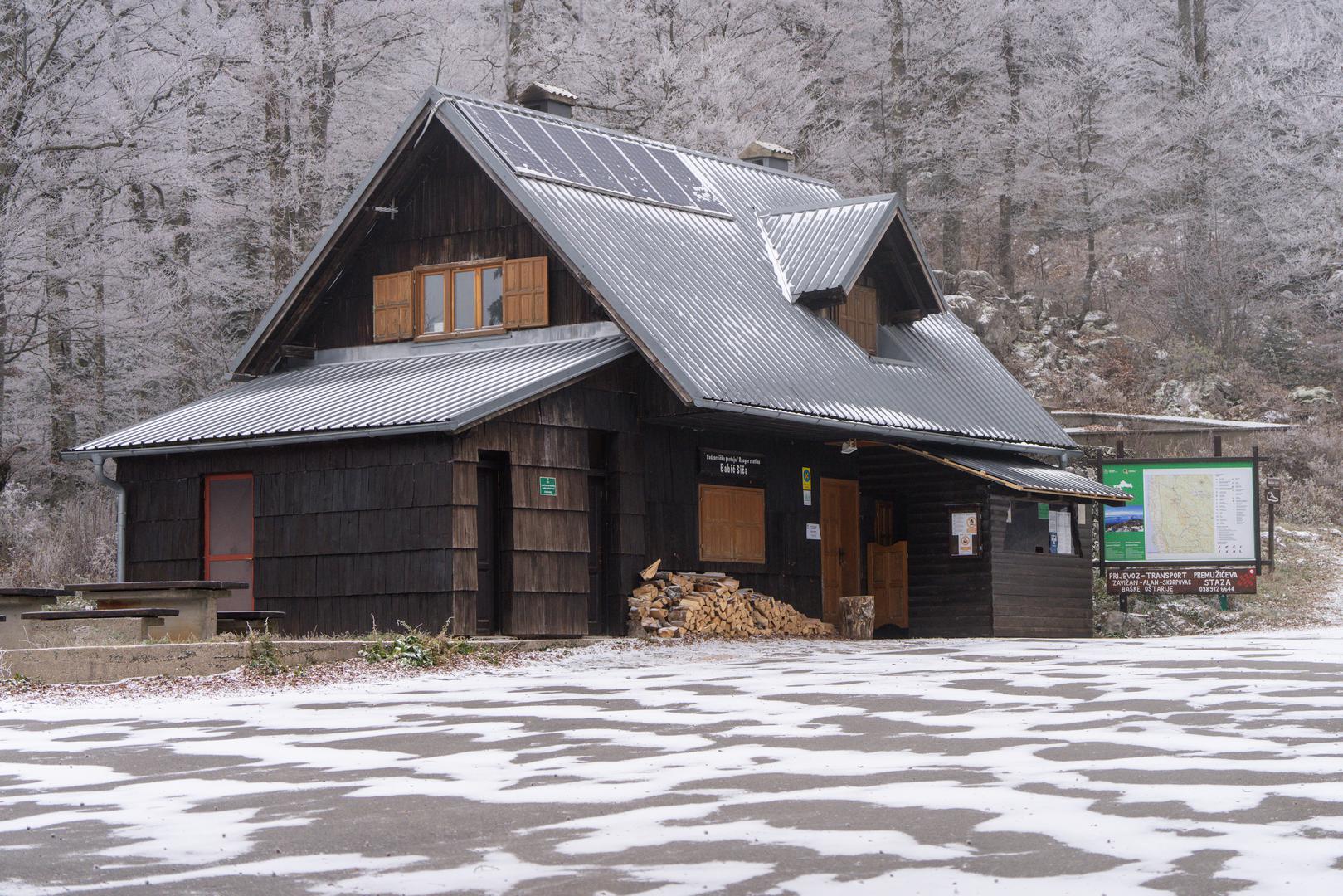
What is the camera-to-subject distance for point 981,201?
160 feet

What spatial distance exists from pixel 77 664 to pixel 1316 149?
126 ft

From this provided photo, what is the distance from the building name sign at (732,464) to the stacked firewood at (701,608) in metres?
1.38

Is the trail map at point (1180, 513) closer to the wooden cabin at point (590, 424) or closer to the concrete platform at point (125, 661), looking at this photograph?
the wooden cabin at point (590, 424)

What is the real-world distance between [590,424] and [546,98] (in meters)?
7.47

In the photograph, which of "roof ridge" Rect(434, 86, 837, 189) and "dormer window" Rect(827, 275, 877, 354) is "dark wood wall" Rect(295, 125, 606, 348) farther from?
"dormer window" Rect(827, 275, 877, 354)

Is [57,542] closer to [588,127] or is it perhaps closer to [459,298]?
[459,298]

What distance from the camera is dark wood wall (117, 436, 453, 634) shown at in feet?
65.5

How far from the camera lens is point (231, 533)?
75.0 feet

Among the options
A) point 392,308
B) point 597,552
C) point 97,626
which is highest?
point 392,308

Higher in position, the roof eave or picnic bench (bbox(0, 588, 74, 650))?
the roof eave

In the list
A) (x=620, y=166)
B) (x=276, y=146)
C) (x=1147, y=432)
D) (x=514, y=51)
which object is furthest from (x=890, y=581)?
(x=514, y=51)

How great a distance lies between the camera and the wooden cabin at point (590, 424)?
20.5 meters

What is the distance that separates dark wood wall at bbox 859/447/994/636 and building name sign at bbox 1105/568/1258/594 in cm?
367

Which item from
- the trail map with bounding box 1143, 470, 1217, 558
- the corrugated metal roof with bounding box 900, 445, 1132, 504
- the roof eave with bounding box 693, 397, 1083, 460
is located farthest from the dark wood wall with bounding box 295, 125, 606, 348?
the trail map with bounding box 1143, 470, 1217, 558
